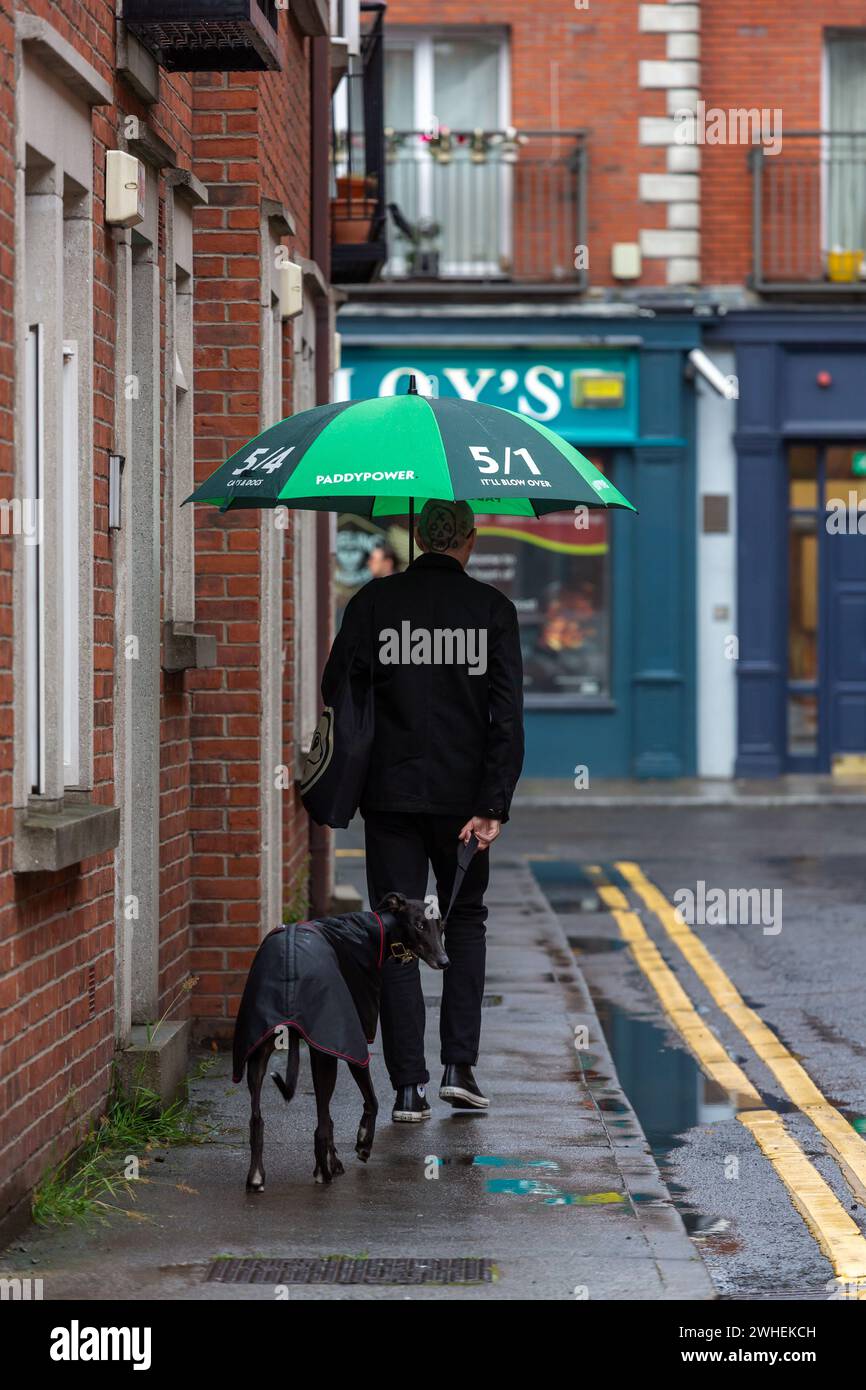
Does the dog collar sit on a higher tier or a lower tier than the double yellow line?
higher

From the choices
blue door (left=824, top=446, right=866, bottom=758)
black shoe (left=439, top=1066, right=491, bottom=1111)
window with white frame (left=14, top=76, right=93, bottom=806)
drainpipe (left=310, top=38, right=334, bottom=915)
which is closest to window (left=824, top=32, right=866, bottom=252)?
blue door (left=824, top=446, right=866, bottom=758)

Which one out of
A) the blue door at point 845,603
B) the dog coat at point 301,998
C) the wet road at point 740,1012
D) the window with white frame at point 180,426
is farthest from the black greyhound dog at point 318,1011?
the blue door at point 845,603

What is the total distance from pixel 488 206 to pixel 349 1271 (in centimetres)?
1708

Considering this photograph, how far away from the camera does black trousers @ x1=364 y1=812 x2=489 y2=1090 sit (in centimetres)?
699

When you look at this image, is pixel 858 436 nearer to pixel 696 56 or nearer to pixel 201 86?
pixel 696 56

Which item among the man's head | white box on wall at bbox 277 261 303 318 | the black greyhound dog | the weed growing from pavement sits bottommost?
the weed growing from pavement

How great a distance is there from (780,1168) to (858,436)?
15.3m

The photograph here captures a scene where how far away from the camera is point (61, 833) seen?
5.38 metres

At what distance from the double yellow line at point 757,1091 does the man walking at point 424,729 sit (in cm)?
115

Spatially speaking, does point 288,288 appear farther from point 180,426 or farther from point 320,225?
point 320,225

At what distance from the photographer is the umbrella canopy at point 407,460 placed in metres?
6.50

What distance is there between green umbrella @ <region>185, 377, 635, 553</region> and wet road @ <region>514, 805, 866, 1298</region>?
7.16 feet

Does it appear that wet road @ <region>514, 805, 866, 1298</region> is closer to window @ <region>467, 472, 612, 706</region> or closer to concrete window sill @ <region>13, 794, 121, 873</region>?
concrete window sill @ <region>13, 794, 121, 873</region>

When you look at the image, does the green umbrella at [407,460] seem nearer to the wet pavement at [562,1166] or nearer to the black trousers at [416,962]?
the black trousers at [416,962]
